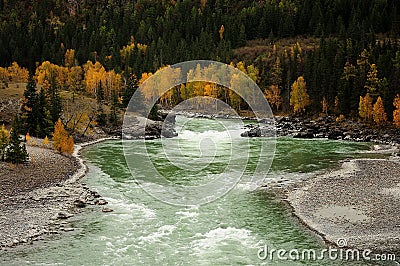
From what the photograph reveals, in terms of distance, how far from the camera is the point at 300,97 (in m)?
89.0

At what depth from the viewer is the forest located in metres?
74.6

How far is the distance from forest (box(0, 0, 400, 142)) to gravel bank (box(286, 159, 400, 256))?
106 feet

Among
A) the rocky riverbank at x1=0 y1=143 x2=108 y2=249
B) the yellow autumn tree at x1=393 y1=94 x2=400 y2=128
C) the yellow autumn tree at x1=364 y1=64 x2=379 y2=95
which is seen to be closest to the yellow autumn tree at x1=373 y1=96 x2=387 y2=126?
the yellow autumn tree at x1=393 y1=94 x2=400 y2=128

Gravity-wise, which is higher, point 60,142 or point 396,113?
point 396,113

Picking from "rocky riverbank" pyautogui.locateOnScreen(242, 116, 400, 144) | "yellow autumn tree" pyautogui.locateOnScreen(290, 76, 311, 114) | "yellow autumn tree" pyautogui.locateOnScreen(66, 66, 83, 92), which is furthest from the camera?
"yellow autumn tree" pyautogui.locateOnScreen(66, 66, 83, 92)

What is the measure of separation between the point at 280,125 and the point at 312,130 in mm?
9912

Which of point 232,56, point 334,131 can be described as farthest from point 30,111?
point 232,56

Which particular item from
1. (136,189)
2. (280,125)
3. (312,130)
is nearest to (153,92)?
(280,125)

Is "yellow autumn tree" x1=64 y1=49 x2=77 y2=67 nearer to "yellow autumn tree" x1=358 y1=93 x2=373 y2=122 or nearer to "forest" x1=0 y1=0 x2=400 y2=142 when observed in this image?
"forest" x1=0 y1=0 x2=400 y2=142

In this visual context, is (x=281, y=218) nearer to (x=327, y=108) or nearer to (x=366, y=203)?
(x=366, y=203)

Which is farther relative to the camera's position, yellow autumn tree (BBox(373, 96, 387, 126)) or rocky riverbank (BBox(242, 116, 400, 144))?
yellow autumn tree (BBox(373, 96, 387, 126))

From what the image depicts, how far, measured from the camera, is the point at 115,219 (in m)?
28.3

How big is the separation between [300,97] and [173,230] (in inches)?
2688

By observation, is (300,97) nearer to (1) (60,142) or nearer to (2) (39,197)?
(1) (60,142)
